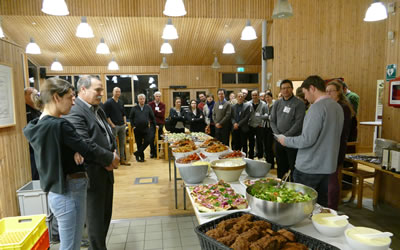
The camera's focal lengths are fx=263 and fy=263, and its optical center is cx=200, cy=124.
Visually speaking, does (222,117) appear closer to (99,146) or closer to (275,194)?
(99,146)

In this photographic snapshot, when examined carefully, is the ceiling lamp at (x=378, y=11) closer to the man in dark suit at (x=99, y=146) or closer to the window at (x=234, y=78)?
the man in dark suit at (x=99, y=146)

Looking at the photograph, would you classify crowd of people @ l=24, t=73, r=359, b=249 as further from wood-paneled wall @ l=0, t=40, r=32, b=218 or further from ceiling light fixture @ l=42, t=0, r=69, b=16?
ceiling light fixture @ l=42, t=0, r=69, b=16

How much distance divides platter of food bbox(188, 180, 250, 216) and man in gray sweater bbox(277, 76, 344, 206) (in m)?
0.73

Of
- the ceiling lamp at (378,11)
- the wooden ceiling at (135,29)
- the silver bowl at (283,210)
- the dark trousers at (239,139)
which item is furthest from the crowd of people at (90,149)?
the wooden ceiling at (135,29)

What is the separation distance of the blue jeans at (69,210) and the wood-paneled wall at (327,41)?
5.85 metres

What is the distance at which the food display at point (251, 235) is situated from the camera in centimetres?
109

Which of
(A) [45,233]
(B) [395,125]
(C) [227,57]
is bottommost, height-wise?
(A) [45,233]

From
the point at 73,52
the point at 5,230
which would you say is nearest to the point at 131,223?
the point at 5,230

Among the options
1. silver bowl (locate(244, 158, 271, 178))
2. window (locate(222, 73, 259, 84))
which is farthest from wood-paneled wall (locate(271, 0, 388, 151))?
window (locate(222, 73, 259, 84))

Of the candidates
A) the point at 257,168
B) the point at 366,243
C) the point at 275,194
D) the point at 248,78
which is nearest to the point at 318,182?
the point at 257,168

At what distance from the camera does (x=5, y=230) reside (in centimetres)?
229

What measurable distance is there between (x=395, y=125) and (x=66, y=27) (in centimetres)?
848

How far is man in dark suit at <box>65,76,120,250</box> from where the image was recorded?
1993 mm

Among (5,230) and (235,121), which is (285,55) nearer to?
(235,121)
